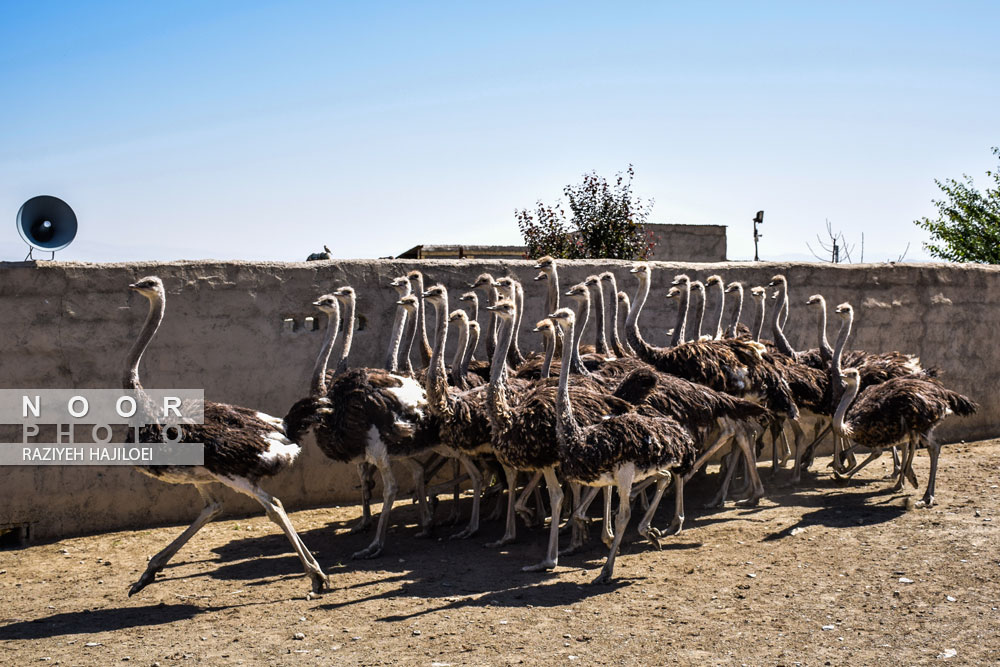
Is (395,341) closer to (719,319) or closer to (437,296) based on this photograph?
(437,296)

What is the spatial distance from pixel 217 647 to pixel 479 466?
3.49 meters

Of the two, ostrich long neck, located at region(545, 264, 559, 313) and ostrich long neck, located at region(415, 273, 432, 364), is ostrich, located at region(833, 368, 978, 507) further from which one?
ostrich long neck, located at region(415, 273, 432, 364)

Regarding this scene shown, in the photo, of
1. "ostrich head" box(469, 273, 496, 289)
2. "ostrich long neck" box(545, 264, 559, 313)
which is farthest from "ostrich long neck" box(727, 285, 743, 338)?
"ostrich head" box(469, 273, 496, 289)

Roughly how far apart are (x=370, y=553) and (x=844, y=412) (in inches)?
160

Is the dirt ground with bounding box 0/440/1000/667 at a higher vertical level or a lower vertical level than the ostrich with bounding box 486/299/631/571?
lower

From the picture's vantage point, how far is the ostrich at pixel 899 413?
8.27 m

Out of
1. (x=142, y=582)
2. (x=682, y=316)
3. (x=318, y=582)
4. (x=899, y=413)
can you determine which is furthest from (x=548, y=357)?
(x=142, y=582)

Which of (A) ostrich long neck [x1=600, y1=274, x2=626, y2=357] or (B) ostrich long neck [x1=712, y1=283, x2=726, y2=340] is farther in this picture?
(B) ostrich long neck [x1=712, y1=283, x2=726, y2=340]

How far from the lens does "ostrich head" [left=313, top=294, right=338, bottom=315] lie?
27.3ft

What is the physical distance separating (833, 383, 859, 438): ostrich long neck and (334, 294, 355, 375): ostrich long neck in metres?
4.07

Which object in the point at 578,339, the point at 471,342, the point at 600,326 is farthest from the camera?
the point at 600,326

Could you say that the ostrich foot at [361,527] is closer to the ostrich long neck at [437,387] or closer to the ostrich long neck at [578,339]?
the ostrich long neck at [437,387]

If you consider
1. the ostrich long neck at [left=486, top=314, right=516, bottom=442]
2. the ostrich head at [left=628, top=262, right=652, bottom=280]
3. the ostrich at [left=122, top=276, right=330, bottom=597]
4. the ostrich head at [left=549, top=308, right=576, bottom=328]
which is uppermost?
the ostrich head at [left=628, top=262, right=652, bottom=280]

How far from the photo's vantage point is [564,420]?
6.65 m
